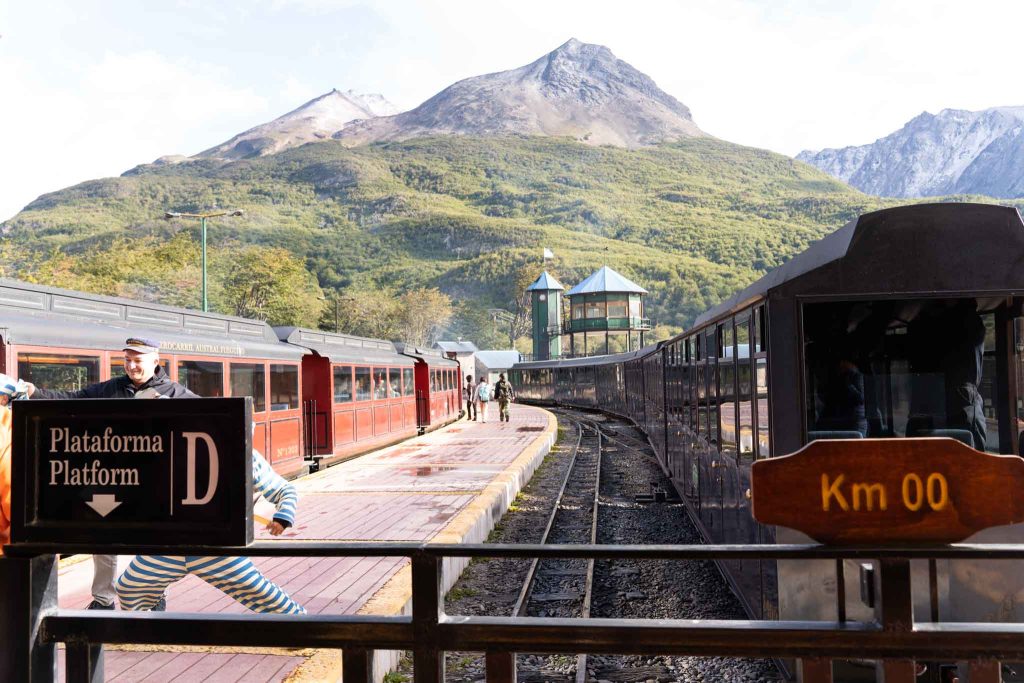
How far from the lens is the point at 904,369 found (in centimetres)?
620

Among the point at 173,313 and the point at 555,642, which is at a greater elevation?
the point at 173,313

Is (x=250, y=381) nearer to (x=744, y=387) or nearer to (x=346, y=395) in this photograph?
(x=346, y=395)

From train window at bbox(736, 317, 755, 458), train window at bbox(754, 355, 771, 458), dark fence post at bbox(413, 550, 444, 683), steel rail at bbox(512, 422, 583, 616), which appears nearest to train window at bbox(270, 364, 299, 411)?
steel rail at bbox(512, 422, 583, 616)

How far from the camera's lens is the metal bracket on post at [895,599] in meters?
2.16

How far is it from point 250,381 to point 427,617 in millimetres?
10875

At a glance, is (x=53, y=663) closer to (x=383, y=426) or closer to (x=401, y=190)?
(x=383, y=426)

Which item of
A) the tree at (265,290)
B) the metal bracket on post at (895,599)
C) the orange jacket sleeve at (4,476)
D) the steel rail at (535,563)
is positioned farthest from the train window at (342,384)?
the tree at (265,290)

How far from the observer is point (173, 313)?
1102 centimetres

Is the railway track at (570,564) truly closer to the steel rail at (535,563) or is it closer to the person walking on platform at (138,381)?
the steel rail at (535,563)

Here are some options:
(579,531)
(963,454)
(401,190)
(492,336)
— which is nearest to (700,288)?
(492,336)

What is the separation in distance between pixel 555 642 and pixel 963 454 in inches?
49.7

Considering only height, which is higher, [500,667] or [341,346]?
[341,346]

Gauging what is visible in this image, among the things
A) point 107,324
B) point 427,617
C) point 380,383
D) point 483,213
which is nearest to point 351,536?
point 107,324

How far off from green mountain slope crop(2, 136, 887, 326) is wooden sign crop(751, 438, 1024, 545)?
86.2 metres
